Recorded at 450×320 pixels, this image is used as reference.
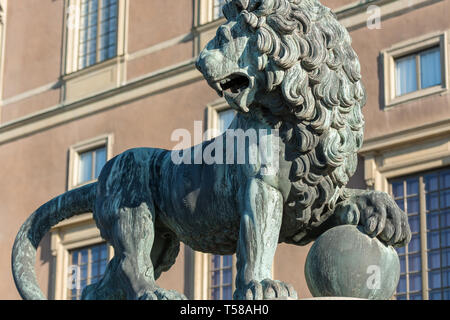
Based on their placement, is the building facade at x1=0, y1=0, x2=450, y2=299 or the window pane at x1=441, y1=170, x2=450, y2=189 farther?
the building facade at x1=0, y1=0, x2=450, y2=299

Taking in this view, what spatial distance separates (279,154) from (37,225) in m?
1.76

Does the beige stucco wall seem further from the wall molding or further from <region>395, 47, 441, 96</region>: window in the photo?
the wall molding

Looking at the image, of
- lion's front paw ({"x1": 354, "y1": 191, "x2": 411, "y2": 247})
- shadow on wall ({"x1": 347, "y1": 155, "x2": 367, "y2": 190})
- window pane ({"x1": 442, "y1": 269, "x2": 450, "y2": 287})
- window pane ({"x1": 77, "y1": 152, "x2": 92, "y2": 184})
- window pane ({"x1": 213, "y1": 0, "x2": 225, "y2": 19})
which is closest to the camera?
lion's front paw ({"x1": 354, "y1": 191, "x2": 411, "y2": 247})

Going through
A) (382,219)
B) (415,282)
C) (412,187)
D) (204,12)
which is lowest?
(382,219)

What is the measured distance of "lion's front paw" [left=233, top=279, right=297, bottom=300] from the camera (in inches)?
242

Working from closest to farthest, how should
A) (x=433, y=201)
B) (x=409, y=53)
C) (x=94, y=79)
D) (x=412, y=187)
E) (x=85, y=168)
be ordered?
1. (x=433, y=201)
2. (x=412, y=187)
3. (x=409, y=53)
4. (x=85, y=168)
5. (x=94, y=79)

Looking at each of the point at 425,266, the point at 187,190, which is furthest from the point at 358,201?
the point at 425,266

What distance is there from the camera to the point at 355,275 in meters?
6.42

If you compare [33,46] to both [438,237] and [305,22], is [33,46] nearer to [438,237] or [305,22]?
[438,237]

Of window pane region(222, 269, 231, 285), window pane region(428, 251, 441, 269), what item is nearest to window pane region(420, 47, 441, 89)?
window pane region(428, 251, 441, 269)

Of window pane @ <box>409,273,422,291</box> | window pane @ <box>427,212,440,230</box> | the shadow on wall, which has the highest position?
the shadow on wall

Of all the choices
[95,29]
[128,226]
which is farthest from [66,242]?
[128,226]

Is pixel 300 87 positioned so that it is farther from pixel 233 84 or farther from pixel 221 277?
pixel 221 277

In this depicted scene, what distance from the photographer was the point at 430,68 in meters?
23.7
